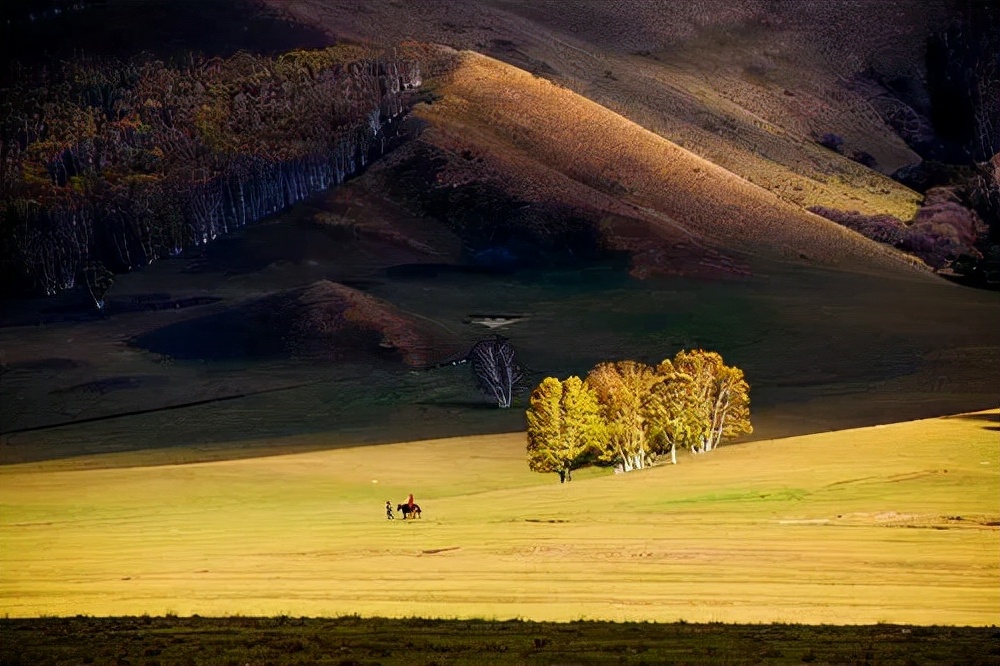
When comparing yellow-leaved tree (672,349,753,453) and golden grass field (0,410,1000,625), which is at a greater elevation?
yellow-leaved tree (672,349,753,453)

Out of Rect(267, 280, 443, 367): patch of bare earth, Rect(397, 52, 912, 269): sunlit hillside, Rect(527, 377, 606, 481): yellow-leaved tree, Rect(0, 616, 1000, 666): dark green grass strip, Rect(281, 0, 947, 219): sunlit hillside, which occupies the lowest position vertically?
Rect(0, 616, 1000, 666): dark green grass strip

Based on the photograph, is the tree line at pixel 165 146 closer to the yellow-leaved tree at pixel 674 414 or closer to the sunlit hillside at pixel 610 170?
the sunlit hillside at pixel 610 170

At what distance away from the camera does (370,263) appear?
109 metres

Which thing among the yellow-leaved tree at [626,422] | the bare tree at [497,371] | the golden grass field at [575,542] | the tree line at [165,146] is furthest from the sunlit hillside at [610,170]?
the golden grass field at [575,542]

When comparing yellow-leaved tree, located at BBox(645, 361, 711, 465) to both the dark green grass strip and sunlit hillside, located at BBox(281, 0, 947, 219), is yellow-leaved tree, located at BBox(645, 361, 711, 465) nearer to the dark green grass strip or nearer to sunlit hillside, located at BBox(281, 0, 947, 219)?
the dark green grass strip

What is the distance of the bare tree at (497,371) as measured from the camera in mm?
76312

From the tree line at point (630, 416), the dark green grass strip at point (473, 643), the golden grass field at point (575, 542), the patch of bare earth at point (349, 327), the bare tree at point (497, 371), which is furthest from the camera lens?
the patch of bare earth at point (349, 327)

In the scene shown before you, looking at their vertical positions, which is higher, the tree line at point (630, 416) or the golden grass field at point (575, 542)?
the tree line at point (630, 416)

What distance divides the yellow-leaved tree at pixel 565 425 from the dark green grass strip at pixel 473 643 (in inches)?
892

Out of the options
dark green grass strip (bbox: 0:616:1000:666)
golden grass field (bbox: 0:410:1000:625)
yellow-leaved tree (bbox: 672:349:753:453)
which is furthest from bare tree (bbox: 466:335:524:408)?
dark green grass strip (bbox: 0:616:1000:666)

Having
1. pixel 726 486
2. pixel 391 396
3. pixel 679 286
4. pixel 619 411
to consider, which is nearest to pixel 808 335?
pixel 679 286

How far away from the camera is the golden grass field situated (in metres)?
31.9

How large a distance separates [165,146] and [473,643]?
91.5m

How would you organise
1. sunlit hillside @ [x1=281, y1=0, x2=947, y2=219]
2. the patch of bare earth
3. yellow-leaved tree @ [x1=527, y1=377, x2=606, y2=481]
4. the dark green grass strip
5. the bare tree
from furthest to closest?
1. sunlit hillside @ [x1=281, y1=0, x2=947, y2=219]
2. the patch of bare earth
3. the bare tree
4. yellow-leaved tree @ [x1=527, y1=377, x2=606, y2=481]
5. the dark green grass strip
